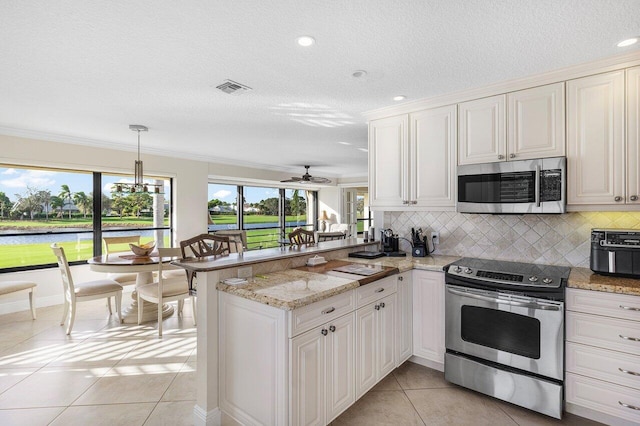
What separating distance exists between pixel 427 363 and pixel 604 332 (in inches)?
52.6

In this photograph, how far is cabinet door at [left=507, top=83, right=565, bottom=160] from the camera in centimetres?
246

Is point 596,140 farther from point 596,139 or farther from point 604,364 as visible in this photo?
point 604,364

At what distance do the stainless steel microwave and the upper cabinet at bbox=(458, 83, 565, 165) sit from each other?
4.6 inches

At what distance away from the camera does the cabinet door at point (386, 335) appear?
2430mm

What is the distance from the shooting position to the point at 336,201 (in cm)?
960

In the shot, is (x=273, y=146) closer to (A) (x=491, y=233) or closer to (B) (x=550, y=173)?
(A) (x=491, y=233)

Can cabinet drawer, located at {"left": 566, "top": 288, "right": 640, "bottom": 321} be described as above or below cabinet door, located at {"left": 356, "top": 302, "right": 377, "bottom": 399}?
above

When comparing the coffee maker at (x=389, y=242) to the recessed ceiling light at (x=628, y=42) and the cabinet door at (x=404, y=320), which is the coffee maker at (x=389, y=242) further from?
the recessed ceiling light at (x=628, y=42)

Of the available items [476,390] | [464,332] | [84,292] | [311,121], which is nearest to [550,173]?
[464,332]

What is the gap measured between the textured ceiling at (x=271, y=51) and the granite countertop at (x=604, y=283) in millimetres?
1569

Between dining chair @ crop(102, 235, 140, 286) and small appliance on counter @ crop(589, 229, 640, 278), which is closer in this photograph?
small appliance on counter @ crop(589, 229, 640, 278)

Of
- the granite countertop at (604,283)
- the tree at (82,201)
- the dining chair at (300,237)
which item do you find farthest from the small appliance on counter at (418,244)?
the tree at (82,201)

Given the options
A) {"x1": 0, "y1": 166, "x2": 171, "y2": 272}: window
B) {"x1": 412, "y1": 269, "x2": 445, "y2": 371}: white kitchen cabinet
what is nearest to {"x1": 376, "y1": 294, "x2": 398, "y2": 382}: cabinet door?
{"x1": 412, "y1": 269, "x2": 445, "y2": 371}: white kitchen cabinet

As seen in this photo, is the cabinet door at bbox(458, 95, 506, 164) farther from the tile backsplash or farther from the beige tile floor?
the beige tile floor
